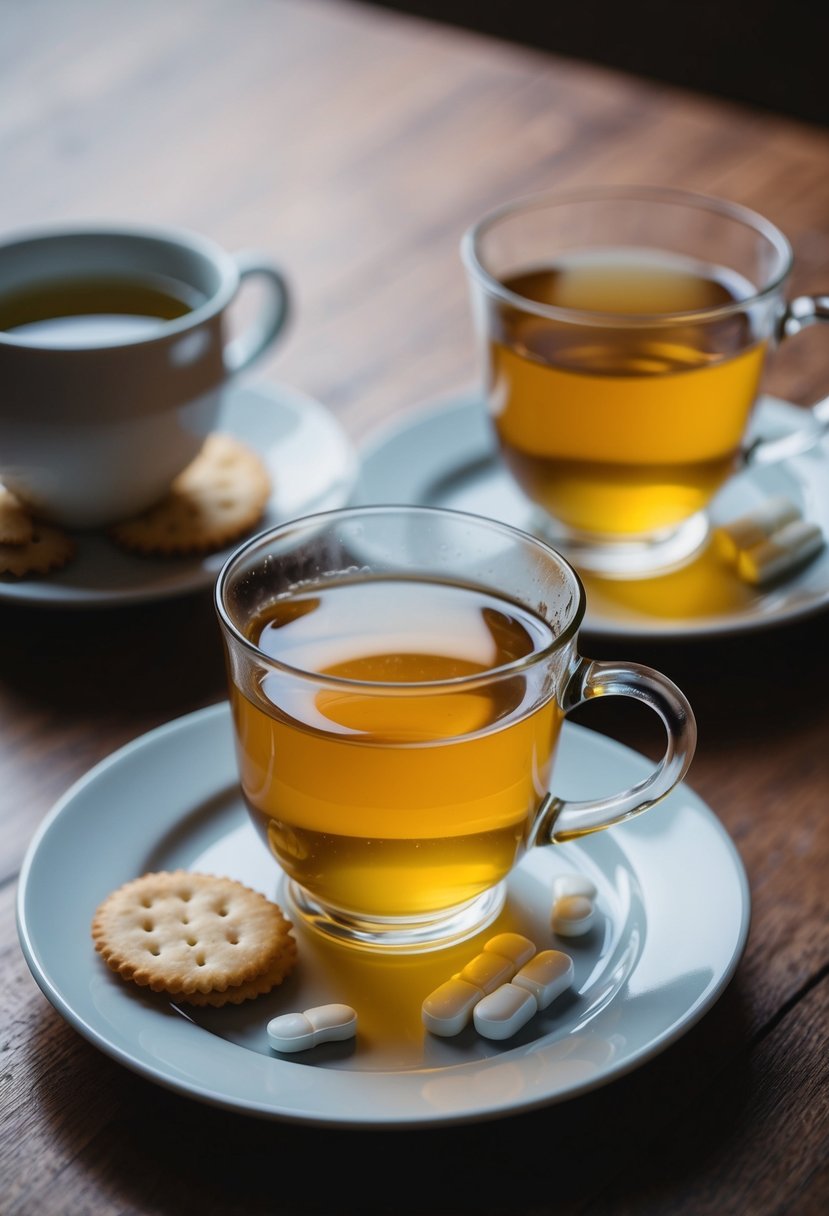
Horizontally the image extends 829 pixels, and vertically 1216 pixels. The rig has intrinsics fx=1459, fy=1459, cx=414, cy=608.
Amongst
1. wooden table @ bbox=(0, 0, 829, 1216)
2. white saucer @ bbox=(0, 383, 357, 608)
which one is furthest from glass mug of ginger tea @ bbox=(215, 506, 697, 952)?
white saucer @ bbox=(0, 383, 357, 608)

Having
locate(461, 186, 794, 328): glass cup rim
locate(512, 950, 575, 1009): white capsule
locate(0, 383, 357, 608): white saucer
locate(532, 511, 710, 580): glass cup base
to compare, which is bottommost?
locate(532, 511, 710, 580): glass cup base

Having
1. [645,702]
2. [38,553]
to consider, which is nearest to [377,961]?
[645,702]

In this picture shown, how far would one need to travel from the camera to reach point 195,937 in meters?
0.89

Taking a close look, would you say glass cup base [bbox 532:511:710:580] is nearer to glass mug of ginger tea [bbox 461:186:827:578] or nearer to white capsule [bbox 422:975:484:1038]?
glass mug of ginger tea [bbox 461:186:827:578]

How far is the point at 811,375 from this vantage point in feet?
5.36

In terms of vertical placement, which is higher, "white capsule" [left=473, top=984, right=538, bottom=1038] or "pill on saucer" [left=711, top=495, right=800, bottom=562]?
"white capsule" [left=473, top=984, right=538, bottom=1038]

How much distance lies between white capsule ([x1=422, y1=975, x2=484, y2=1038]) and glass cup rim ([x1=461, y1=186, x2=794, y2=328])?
23.6 inches

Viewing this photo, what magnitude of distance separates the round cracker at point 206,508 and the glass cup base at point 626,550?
27cm

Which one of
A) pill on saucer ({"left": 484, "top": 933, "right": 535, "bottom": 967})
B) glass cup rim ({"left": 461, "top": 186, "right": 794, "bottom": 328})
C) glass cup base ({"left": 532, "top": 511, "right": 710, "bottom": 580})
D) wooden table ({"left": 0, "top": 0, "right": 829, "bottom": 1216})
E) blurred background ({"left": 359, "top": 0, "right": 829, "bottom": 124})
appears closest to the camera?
wooden table ({"left": 0, "top": 0, "right": 829, "bottom": 1216})

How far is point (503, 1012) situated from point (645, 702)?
21cm

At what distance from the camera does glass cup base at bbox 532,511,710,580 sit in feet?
4.36

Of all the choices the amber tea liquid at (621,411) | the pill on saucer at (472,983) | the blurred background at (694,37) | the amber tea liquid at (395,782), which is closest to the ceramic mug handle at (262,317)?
the amber tea liquid at (621,411)

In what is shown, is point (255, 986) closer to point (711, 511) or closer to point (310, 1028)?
point (310, 1028)

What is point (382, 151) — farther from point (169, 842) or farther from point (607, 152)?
point (169, 842)
